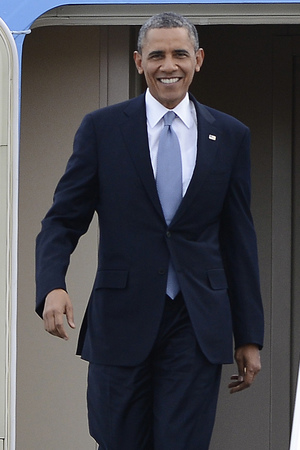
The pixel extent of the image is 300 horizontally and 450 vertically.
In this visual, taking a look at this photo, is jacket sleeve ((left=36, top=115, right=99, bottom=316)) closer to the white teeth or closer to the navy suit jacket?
the navy suit jacket

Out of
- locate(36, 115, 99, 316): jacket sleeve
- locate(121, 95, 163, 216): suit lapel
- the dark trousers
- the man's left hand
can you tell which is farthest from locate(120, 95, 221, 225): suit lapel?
the man's left hand

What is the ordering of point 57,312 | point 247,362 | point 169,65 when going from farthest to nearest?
point 247,362
point 169,65
point 57,312

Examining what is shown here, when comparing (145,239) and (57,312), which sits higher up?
(145,239)

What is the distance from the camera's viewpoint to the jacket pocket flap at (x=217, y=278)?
2727 millimetres

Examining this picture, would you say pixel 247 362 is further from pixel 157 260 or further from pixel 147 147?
pixel 147 147

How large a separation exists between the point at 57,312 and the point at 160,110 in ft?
1.95

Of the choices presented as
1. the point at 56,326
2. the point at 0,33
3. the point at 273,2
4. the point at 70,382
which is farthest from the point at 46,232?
the point at 70,382

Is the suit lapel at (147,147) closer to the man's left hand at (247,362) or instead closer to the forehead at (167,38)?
the forehead at (167,38)

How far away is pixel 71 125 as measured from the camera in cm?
409

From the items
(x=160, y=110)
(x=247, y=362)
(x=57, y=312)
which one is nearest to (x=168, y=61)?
(x=160, y=110)

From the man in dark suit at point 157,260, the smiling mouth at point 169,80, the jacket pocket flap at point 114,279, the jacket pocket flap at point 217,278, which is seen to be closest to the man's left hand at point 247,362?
the man in dark suit at point 157,260

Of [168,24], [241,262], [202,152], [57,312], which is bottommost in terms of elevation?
[57,312]

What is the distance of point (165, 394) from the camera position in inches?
107

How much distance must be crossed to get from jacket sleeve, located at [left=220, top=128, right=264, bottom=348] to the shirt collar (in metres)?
0.16
